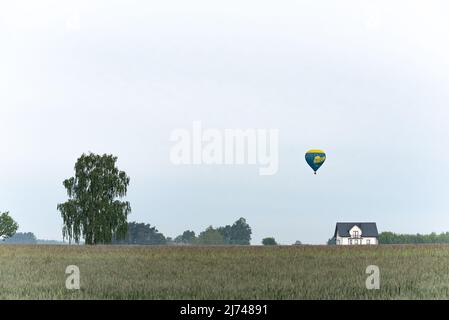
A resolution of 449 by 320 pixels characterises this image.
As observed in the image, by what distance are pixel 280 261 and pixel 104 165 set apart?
54.5 ft

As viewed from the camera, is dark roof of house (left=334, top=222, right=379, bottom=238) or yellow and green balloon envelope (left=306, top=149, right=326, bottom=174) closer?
yellow and green balloon envelope (left=306, top=149, right=326, bottom=174)

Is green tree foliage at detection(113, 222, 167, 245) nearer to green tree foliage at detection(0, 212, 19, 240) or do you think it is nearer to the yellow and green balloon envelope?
green tree foliage at detection(0, 212, 19, 240)

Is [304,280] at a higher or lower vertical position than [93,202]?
lower

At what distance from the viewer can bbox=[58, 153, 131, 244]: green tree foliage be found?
115 feet

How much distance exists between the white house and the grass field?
130ft

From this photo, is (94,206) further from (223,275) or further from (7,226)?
(7,226)

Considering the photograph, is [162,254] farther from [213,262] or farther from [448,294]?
[448,294]

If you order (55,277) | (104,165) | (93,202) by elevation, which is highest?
(104,165)

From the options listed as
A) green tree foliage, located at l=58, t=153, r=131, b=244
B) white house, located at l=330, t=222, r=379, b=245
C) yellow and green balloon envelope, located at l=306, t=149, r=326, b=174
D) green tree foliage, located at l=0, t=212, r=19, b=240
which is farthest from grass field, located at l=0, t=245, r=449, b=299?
green tree foliage, located at l=0, t=212, r=19, b=240

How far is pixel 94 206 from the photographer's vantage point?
35.8 m

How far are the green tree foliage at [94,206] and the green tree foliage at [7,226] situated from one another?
58272mm

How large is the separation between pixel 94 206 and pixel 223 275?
68.8ft
